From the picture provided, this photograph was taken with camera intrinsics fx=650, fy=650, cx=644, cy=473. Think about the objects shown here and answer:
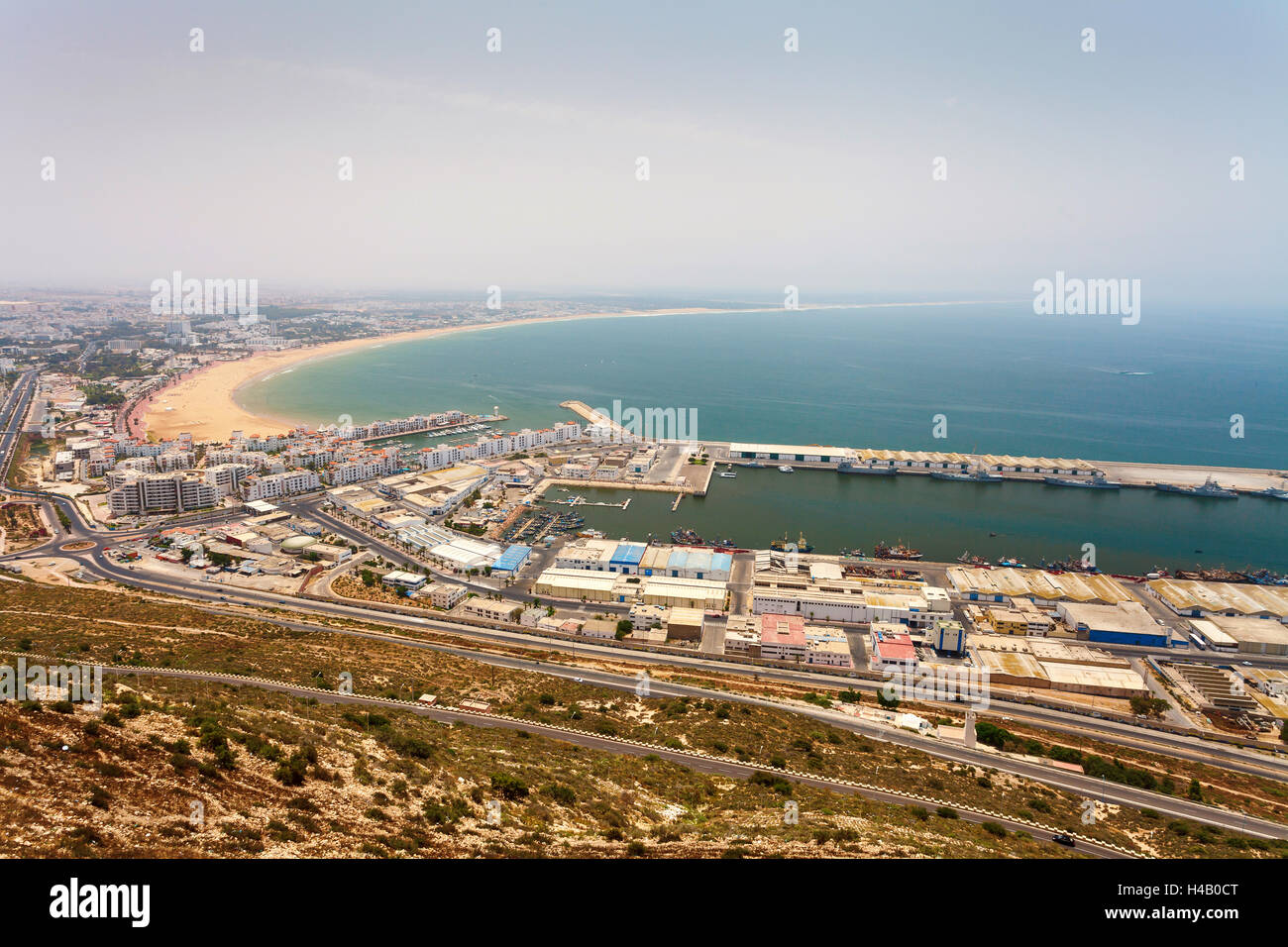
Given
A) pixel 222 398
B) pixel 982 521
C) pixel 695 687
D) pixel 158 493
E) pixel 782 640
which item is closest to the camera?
pixel 695 687

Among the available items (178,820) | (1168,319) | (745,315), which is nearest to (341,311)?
(745,315)

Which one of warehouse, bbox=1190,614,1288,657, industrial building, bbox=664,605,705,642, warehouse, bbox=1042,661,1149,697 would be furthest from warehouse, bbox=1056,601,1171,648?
industrial building, bbox=664,605,705,642

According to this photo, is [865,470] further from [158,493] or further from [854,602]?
[158,493]

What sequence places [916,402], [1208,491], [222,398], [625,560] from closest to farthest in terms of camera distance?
[625,560], [1208,491], [222,398], [916,402]

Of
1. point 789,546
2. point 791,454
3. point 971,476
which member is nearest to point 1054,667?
point 789,546

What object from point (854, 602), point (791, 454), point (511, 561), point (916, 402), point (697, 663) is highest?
point (916, 402)

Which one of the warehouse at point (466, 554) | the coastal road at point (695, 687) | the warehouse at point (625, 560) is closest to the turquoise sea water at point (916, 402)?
the warehouse at point (625, 560)

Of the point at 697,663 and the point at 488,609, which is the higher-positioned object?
the point at 488,609
